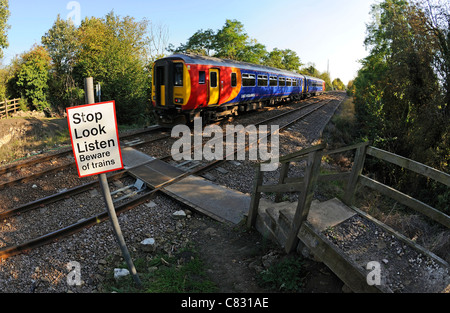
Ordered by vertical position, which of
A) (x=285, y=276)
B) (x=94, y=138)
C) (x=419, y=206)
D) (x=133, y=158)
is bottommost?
(x=285, y=276)

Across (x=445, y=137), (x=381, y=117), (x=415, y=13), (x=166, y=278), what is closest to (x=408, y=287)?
(x=166, y=278)

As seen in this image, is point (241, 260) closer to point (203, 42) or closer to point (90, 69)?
point (90, 69)

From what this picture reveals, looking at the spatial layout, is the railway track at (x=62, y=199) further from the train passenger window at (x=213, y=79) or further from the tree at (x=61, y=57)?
the tree at (x=61, y=57)

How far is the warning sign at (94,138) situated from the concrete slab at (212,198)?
272 cm

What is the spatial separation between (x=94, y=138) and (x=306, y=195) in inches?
96.9

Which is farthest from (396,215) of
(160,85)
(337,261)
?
(160,85)

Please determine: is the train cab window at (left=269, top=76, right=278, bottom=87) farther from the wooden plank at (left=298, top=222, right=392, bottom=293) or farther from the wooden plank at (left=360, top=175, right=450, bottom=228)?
the wooden plank at (left=298, top=222, right=392, bottom=293)

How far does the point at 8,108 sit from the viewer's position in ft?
71.5

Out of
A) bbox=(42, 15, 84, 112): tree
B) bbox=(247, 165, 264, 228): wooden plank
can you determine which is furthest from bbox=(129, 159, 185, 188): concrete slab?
bbox=(42, 15, 84, 112): tree

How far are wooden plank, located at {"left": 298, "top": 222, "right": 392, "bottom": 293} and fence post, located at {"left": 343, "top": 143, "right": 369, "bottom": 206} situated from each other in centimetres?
112

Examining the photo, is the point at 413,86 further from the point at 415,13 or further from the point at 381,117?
the point at 415,13

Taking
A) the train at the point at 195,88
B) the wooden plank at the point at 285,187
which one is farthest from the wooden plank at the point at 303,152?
the train at the point at 195,88

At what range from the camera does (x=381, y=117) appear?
10.2 metres

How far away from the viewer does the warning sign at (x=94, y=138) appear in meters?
2.83
